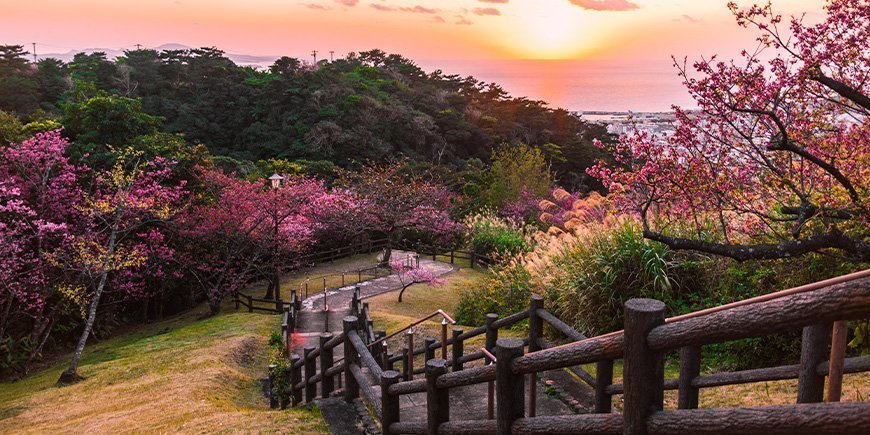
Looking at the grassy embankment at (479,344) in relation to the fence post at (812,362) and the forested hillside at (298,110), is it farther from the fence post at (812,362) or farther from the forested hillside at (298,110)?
the forested hillside at (298,110)

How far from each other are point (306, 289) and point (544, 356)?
1728 centimetres

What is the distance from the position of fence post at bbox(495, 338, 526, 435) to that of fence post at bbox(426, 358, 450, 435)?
32.2 inches

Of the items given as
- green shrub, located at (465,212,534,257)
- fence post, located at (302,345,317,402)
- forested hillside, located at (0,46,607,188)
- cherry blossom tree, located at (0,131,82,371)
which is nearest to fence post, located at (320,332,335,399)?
fence post, located at (302,345,317,402)

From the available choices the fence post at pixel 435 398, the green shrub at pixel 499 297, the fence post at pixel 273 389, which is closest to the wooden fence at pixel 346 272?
the green shrub at pixel 499 297

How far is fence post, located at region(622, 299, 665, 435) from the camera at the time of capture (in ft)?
7.27

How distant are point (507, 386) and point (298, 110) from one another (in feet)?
137

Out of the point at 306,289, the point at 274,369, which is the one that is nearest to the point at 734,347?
the point at 274,369

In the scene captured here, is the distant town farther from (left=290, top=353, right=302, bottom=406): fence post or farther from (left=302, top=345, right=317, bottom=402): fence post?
(left=290, top=353, right=302, bottom=406): fence post

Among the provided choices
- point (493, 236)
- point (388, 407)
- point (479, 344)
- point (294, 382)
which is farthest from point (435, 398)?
point (493, 236)

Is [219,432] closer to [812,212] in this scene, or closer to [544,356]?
[544,356]

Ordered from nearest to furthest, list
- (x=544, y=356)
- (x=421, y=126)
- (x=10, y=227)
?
(x=544, y=356) < (x=10, y=227) < (x=421, y=126)

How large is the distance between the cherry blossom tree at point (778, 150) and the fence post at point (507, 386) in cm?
358

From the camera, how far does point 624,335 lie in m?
2.31

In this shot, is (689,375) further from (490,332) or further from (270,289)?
(270,289)
